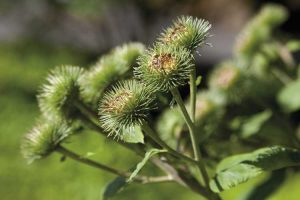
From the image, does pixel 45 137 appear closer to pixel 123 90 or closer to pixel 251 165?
pixel 123 90

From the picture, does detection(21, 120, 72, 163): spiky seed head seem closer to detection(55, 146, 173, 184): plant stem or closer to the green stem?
detection(55, 146, 173, 184): plant stem

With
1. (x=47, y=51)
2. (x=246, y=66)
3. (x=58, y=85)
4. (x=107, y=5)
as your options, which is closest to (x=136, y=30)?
(x=107, y=5)

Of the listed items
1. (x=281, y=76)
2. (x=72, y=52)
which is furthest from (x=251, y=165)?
(x=72, y=52)

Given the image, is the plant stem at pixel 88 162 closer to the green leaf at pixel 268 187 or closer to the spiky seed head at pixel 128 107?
the spiky seed head at pixel 128 107

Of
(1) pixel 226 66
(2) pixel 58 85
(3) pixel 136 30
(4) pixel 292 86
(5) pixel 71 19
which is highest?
(5) pixel 71 19

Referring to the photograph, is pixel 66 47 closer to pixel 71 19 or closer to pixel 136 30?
pixel 71 19

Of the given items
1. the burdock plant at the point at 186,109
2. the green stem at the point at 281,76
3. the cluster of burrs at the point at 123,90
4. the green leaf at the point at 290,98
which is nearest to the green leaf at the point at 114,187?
the burdock plant at the point at 186,109
